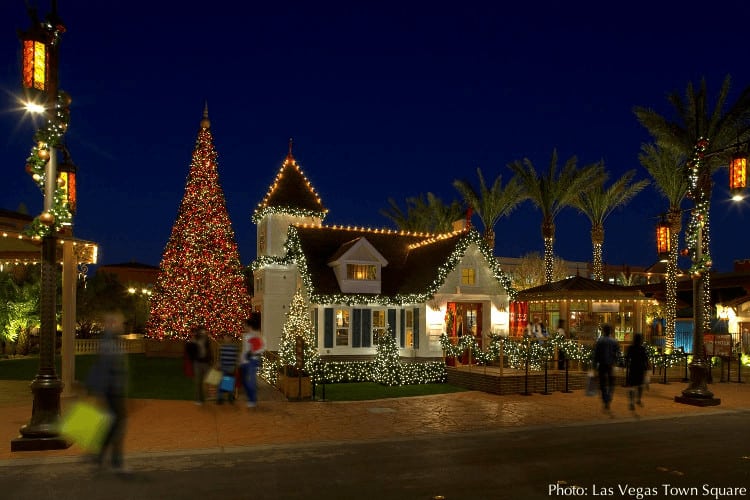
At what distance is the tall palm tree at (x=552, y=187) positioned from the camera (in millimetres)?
35500

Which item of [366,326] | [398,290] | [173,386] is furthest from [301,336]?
[398,290]

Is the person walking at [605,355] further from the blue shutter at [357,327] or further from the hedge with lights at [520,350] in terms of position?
the blue shutter at [357,327]

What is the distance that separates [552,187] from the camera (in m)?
35.7

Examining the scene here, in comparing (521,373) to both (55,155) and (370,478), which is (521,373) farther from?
(55,155)

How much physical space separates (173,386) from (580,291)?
15457 mm

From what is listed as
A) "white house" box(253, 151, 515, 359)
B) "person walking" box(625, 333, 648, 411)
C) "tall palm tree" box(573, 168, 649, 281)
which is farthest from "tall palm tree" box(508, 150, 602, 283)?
"person walking" box(625, 333, 648, 411)

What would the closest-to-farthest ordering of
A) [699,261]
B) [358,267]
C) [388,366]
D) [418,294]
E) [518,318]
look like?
1. [699,261]
2. [388,366]
3. [418,294]
4. [358,267]
5. [518,318]

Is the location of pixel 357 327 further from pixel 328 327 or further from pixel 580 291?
pixel 580 291

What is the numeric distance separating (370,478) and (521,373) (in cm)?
1114

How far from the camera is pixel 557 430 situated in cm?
1284

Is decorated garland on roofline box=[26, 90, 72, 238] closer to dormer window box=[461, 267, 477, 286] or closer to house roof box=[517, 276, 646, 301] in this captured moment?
dormer window box=[461, 267, 477, 286]

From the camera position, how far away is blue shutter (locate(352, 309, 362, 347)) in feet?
79.9

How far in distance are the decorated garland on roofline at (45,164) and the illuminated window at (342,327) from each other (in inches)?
556

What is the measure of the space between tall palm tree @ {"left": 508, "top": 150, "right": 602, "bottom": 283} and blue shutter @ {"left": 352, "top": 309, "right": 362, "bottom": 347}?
1490 cm
